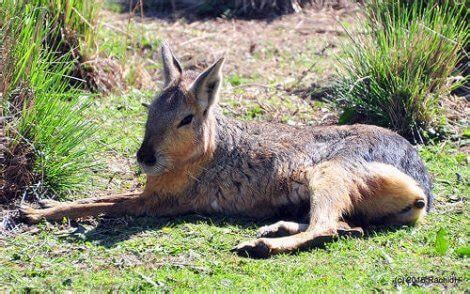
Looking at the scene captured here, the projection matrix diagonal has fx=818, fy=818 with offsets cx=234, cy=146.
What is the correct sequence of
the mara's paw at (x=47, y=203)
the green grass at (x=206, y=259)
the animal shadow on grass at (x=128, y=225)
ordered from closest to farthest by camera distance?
the green grass at (x=206, y=259) < the animal shadow on grass at (x=128, y=225) < the mara's paw at (x=47, y=203)

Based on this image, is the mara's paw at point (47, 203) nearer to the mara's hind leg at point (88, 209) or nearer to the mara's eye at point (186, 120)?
the mara's hind leg at point (88, 209)

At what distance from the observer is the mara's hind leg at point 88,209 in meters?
Result: 5.98

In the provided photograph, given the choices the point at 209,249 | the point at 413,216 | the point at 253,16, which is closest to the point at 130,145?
the point at 209,249

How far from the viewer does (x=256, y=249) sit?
5543 millimetres

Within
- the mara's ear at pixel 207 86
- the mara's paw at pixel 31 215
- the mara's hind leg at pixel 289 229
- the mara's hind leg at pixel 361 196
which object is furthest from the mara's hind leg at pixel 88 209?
the mara's hind leg at pixel 361 196

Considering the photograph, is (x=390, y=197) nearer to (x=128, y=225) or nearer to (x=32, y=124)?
(x=128, y=225)

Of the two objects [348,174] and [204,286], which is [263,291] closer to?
[204,286]

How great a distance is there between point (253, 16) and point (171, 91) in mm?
6500

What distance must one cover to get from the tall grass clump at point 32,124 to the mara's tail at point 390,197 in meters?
2.22

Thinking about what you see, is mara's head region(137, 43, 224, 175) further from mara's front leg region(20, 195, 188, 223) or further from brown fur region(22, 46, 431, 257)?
mara's front leg region(20, 195, 188, 223)

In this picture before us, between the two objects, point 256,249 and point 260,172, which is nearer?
point 256,249

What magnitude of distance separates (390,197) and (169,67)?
204 centimetres

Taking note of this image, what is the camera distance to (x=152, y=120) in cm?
617

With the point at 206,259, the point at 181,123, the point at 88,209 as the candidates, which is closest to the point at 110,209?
the point at 88,209
